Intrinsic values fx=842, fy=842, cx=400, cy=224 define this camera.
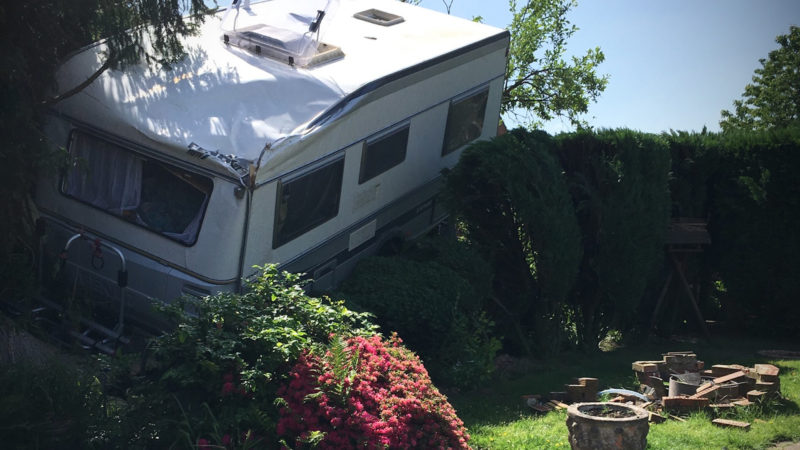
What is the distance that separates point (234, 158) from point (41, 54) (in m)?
2.47

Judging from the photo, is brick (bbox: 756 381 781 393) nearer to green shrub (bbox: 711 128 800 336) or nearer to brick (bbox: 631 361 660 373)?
brick (bbox: 631 361 660 373)

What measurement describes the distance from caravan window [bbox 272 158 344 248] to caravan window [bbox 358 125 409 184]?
1.95 feet

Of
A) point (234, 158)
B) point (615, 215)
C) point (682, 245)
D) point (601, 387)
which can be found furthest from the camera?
point (682, 245)

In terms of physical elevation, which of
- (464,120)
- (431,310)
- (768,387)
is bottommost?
(768,387)

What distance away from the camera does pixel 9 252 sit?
841cm

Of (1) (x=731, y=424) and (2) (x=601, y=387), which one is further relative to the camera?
(2) (x=601, y=387)

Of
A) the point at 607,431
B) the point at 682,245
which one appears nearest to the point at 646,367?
the point at 607,431

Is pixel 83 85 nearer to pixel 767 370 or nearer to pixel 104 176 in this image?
pixel 104 176

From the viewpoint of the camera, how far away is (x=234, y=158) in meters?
8.23

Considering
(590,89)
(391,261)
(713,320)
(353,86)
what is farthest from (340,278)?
(590,89)

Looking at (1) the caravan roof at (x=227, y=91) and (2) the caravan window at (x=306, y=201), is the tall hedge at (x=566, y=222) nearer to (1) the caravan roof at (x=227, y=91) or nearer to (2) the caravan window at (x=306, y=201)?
(1) the caravan roof at (x=227, y=91)

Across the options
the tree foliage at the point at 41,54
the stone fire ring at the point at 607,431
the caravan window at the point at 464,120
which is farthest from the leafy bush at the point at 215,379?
the caravan window at the point at 464,120

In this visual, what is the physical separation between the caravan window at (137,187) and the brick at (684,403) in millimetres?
5135

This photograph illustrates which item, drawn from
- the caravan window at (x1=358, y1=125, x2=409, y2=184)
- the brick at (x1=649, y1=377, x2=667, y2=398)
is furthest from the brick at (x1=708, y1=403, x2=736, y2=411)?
the caravan window at (x1=358, y1=125, x2=409, y2=184)
